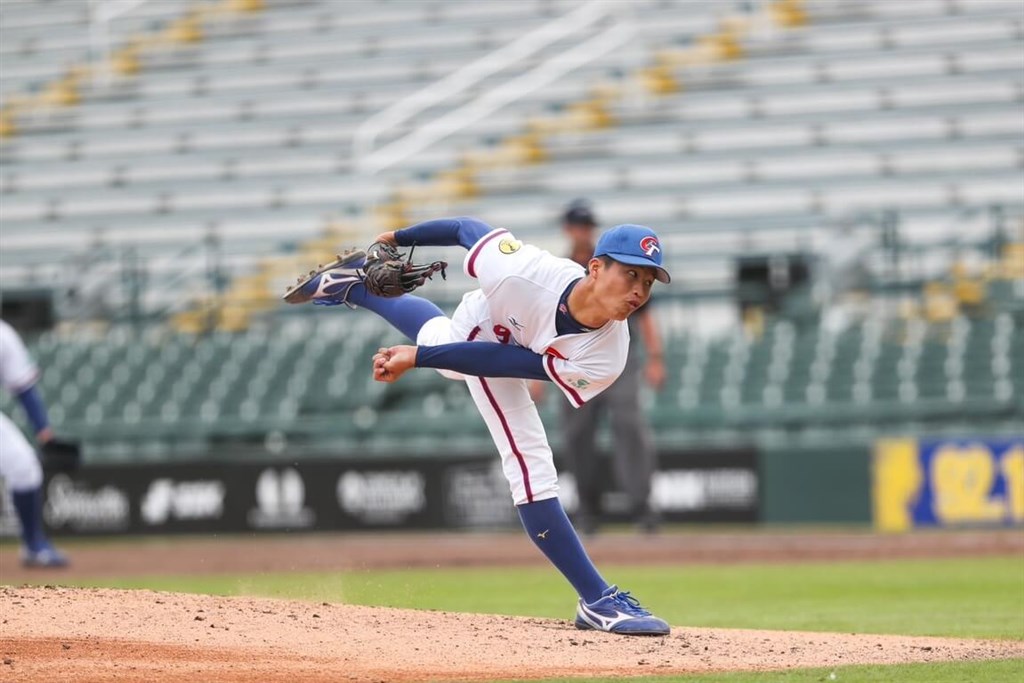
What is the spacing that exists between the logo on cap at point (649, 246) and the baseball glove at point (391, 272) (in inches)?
38.9

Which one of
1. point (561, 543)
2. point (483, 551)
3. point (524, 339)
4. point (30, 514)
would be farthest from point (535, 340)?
point (483, 551)

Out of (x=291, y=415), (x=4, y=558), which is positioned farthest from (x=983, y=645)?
(x=291, y=415)

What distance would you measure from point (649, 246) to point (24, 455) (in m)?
6.52

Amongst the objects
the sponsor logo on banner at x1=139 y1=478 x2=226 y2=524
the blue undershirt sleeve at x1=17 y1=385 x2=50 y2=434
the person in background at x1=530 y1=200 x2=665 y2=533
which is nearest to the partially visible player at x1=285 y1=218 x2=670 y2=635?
the blue undershirt sleeve at x1=17 y1=385 x2=50 y2=434

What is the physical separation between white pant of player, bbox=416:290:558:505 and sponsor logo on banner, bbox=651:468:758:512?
787cm

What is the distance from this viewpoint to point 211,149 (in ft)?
74.2

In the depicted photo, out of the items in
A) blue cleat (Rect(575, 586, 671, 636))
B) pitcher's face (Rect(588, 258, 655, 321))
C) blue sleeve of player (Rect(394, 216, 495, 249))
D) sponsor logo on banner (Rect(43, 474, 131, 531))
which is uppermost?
blue sleeve of player (Rect(394, 216, 495, 249))

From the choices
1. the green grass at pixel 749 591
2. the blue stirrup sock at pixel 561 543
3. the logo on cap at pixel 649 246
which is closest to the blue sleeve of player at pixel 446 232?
the logo on cap at pixel 649 246

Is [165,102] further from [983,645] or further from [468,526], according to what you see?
[983,645]

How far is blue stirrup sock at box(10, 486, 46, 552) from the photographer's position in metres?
11.2

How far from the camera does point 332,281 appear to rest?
718 cm

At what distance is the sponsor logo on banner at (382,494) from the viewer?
15367mm

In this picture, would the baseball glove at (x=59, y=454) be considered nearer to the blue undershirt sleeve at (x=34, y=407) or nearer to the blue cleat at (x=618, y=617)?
the blue undershirt sleeve at (x=34, y=407)

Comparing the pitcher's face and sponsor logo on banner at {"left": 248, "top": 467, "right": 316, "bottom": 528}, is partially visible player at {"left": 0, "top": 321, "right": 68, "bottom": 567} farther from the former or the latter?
the pitcher's face
